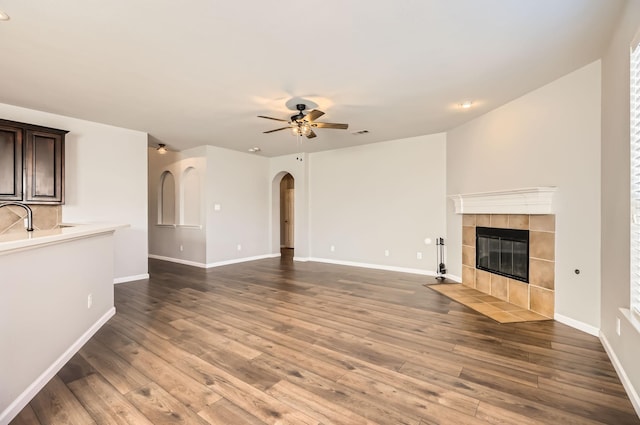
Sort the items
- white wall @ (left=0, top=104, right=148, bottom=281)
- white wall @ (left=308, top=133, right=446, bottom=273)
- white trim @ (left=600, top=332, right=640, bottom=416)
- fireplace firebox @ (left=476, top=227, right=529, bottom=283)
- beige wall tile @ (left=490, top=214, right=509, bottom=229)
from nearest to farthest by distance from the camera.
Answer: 1. white trim @ (left=600, top=332, right=640, bottom=416)
2. fireplace firebox @ (left=476, top=227, right=529, bottom=283)
3. beige wall tile @ (left=490, top=214, right=509, bottom=229)
4. white wall @ (left=0, top=104, right=148, bottom=281)
5. white wall @ (left=308, top=133, right=446, bottom=273)

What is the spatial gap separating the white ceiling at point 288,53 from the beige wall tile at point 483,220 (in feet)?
5.00

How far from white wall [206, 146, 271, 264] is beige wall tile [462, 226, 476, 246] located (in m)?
4.71

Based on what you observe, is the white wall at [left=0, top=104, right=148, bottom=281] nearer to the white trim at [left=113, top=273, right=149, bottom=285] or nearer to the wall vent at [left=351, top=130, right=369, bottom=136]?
the white trim at [left=113, top=273, right=149, bottom=285]

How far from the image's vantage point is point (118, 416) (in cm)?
178

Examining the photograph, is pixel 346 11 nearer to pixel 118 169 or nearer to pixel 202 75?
pixel 202 75

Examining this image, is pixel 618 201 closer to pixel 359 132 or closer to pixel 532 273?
pixel 532 273

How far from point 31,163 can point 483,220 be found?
6364 millimetres

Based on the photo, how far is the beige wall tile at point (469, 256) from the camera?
15.3 feet

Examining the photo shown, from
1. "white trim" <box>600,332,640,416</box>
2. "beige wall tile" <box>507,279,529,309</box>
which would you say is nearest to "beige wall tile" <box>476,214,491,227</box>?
"beige wall tile" <box>507,279,529,309</box>

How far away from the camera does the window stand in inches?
77.2

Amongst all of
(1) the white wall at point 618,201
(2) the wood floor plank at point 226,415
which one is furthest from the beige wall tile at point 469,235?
(2) the wood floor plank at point 226,415

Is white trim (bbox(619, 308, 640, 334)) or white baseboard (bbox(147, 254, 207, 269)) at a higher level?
white trim (bbox(619, 308, 640, 334))

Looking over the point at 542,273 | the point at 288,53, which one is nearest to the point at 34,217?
the point at 288,53

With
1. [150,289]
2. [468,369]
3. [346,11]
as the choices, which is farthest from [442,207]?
[150,289]
